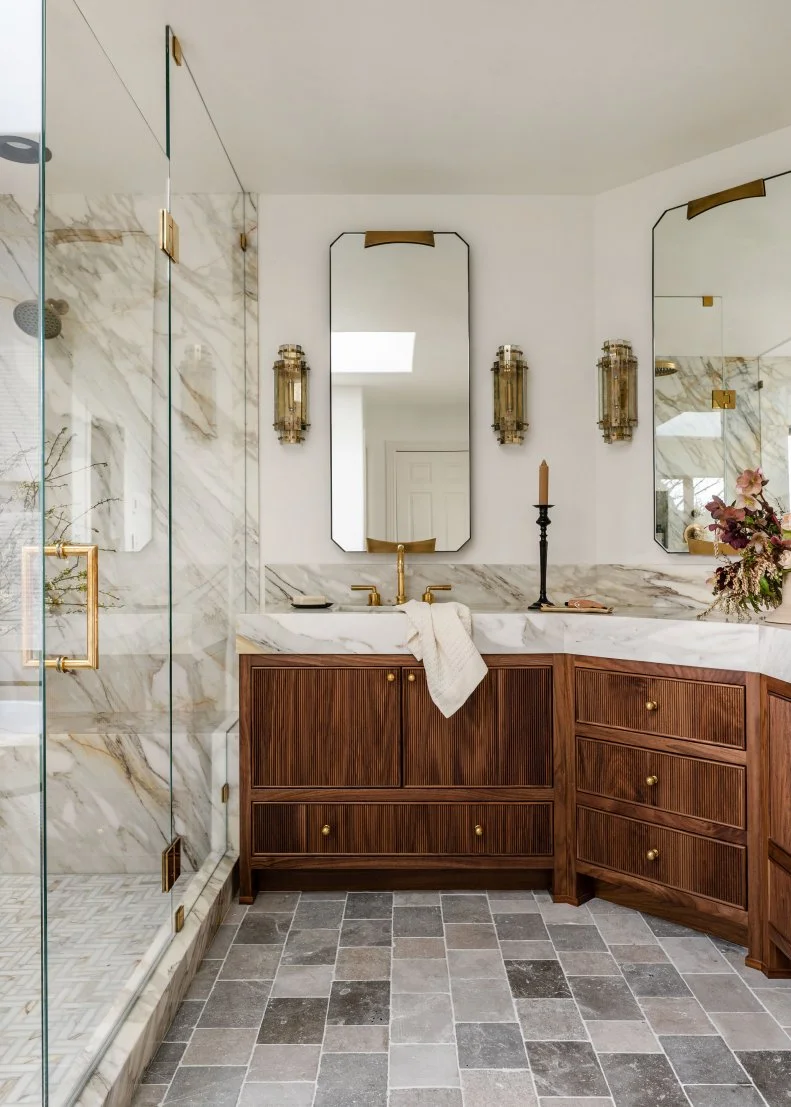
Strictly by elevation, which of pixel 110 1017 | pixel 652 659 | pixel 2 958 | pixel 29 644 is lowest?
pixel 110 1017

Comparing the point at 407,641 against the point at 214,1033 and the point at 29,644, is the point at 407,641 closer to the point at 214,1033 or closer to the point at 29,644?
the point at 214,1033

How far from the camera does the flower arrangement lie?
7.22 ft

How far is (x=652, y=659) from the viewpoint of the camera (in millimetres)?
2375

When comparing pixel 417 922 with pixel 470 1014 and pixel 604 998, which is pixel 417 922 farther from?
pixel 604 998

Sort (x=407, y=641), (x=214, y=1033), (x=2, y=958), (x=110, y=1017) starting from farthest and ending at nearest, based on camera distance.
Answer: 1. (x=407, y=641)
2. (x=214, y=1033)
3. (x=110, y=1017)
4. (x=2, y=958)

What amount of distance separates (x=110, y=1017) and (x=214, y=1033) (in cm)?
32

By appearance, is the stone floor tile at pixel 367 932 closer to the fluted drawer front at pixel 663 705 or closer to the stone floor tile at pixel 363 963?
the stone floor tile at pixel 363 963

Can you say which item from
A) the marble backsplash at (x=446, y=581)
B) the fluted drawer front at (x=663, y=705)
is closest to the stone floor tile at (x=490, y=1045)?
the fluted drawer front at (x=663, y=705)

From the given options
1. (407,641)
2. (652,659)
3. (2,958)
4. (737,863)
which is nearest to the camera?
(2,958)

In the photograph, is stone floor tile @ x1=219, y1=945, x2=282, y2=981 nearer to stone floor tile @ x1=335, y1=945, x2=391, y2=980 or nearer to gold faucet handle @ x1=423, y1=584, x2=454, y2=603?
stone floor tile @ x1=335, y1=945, x2=391, y2=980

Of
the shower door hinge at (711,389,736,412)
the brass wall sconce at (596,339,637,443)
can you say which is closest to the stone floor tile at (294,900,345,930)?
the brass wall sconce at (596,339,637,443)

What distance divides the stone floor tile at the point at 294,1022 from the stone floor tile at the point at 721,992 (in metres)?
0.96

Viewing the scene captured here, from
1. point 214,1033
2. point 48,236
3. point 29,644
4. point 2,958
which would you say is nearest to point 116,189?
point 48,236

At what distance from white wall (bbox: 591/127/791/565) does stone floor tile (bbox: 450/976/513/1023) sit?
159 cm
